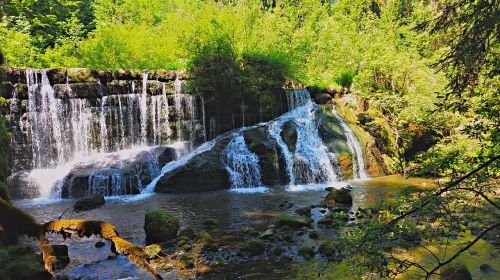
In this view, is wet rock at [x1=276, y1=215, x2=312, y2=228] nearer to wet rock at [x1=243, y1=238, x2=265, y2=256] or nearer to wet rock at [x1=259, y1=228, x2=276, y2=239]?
wet rock at [x1=259, y1=228, x2=276, y2=239]

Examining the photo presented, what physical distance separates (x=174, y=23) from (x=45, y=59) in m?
8.70

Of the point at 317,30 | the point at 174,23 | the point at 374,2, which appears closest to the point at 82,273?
the point at 174,23

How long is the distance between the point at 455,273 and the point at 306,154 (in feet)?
36.9

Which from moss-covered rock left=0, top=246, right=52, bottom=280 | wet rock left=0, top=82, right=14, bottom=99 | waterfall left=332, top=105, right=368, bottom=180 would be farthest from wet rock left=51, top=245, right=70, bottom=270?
waterfall left=332, top=105, right=368, bottom=180

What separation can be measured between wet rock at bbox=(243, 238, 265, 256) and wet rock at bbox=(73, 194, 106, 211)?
6957 mm

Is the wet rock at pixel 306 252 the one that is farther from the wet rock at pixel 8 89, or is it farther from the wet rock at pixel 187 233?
the wet rock at pixel 8 89

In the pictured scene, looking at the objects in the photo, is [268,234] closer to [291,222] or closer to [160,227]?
[291,222]

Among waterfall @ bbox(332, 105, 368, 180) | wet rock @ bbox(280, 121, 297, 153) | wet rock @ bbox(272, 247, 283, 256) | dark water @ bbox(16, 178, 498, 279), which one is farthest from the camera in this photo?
wet rock @ bbox(280, 121, 297, 153)

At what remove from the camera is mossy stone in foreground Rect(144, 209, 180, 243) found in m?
9.02

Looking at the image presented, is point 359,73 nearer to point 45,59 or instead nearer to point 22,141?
point 22,141

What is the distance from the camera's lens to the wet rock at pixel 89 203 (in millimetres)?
12617

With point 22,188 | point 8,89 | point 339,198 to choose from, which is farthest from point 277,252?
point 8,89

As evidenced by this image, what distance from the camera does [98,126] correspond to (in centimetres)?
1888

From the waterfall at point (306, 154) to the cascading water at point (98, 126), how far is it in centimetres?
528
